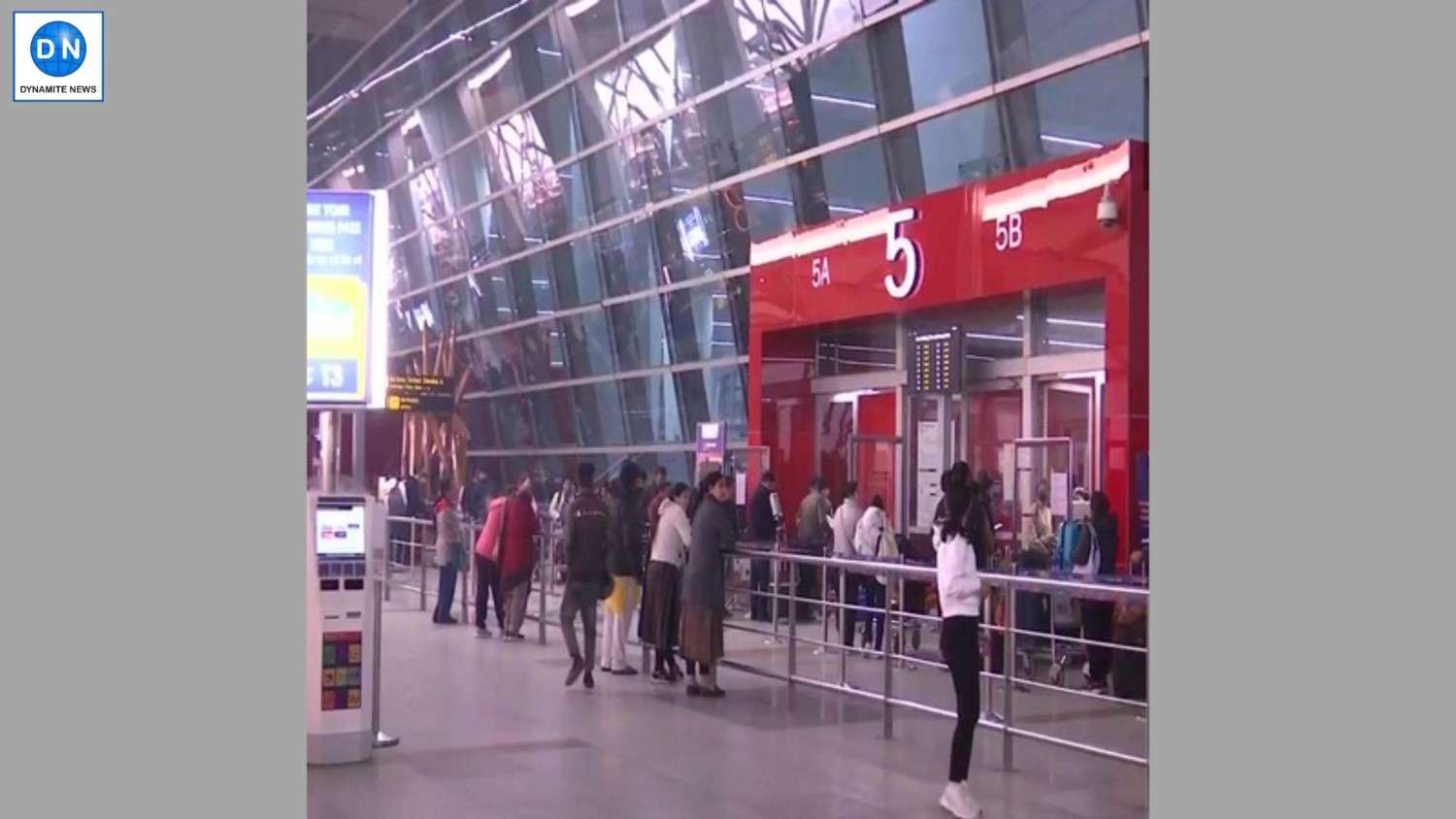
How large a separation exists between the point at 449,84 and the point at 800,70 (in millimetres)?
14035

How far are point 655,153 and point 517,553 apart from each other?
9744 millimetres

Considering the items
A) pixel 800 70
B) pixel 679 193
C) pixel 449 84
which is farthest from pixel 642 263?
pixel 449 84

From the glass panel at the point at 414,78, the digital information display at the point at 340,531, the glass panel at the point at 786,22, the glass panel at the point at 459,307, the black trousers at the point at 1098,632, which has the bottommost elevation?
the black trousers at the point at 1098,632

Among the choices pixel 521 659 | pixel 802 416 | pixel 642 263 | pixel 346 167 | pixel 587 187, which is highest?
pixel 346 167

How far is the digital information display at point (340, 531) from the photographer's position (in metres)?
7.83

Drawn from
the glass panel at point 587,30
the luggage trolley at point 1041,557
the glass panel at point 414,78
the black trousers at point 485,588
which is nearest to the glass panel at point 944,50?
the luggage trolley at point 1041,557

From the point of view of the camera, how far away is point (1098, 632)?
10.4 metres

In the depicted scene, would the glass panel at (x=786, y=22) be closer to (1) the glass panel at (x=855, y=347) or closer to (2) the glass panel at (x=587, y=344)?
(1) the glass panel at (x=855, y=347)

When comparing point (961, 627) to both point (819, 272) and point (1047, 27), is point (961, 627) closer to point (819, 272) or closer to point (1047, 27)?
point (1047, 27)

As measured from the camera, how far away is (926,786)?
747 cm

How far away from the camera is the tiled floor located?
7.02 meters

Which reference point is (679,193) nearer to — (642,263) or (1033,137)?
(642,263)

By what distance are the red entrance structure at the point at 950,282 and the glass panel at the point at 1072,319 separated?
15 centimetres
